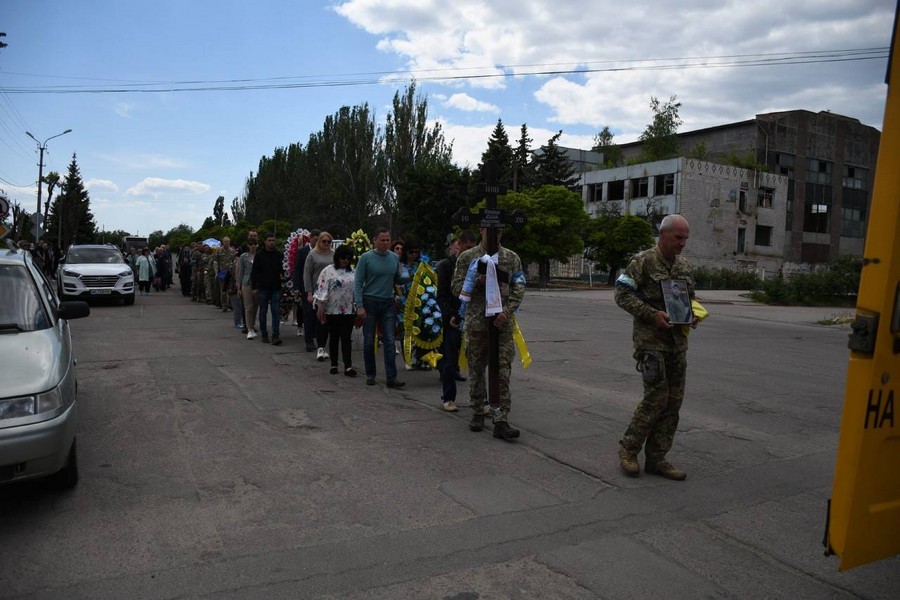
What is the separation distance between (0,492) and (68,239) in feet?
221

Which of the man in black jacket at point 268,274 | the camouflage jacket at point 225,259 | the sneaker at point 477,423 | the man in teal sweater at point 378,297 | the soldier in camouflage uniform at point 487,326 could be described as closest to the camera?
the soldier in camouflage uniform at point 487,326

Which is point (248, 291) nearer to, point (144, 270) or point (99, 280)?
point (99, 280)

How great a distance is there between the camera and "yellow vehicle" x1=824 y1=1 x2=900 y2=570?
2686 mm

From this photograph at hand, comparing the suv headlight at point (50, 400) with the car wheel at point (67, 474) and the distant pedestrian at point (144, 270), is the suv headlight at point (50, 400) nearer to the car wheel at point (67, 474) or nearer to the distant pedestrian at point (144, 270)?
the car wheel at point (67, 474)

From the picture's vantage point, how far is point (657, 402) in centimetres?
512

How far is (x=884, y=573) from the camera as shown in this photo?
3.72 metres

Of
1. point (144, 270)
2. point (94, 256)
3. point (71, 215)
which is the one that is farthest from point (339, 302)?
point (71, 215)

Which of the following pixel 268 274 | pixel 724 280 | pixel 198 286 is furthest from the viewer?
pixel 724 280

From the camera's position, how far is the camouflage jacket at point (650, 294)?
508 centimetres

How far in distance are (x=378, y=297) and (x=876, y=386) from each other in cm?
637

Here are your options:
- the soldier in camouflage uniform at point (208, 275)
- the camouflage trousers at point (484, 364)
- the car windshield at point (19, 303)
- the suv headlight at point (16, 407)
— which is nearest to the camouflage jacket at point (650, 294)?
the camouflage trousers at point (484, 364)

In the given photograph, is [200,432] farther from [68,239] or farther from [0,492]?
[68,239]

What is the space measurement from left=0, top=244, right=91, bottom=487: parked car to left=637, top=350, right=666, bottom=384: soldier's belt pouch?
398 centimetres

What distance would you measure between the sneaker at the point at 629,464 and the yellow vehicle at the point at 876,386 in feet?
7.99
